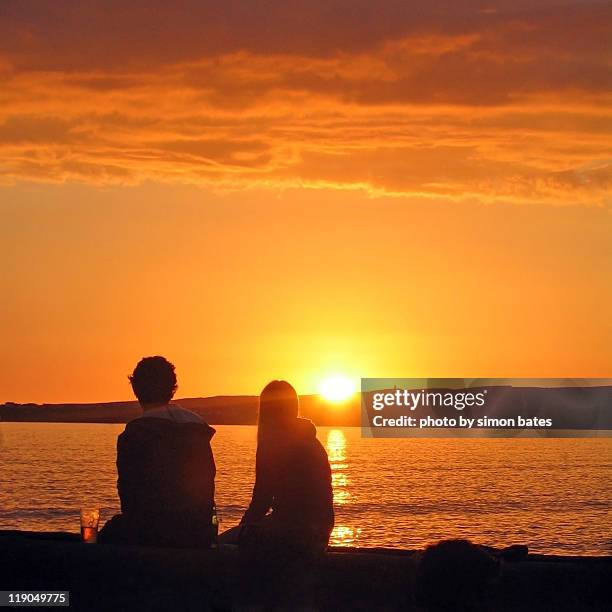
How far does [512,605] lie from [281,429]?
5.67ft

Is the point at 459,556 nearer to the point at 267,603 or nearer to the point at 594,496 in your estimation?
the point at 267,603

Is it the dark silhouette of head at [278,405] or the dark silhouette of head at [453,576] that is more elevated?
the dark silhouette of head at [278,405]

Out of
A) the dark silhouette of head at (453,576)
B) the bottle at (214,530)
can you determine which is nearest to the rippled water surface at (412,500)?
the bottle at (214,530)

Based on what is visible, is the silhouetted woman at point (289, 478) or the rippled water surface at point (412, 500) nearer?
the silhouetted woman at point (289, 478)

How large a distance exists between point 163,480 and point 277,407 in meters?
0.73

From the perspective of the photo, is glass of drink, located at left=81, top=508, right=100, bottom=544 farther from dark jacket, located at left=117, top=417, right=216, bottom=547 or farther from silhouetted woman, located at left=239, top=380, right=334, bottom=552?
silhouetted woman, located at left=239, top=380, right=334, bottom=552

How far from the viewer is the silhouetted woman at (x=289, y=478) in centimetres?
584

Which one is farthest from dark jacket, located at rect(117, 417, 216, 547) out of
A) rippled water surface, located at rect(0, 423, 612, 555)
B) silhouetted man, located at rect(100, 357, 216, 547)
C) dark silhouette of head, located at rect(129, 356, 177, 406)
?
rippled water surface, located at rect(0, 423, 612, 555)

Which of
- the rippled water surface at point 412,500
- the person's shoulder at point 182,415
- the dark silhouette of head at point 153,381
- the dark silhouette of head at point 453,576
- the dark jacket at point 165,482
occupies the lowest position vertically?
the rippled water surface at point 412,500

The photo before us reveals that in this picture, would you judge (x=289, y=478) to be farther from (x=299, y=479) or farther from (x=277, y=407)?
(x=277, y=407)

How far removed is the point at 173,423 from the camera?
606cm

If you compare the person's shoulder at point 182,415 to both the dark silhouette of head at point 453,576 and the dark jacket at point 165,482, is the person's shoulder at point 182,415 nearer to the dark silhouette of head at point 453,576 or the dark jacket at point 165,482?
the dark jacket at point 165,482

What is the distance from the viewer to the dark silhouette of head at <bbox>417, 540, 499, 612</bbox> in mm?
3902

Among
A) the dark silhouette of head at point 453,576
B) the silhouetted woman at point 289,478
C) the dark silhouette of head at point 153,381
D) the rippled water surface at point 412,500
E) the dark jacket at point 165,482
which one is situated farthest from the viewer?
the rippled water surface at point 412,500
